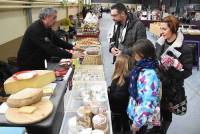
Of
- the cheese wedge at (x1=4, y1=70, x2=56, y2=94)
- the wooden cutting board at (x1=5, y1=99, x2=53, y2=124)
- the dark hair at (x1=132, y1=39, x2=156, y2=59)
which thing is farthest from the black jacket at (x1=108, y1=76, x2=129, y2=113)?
the wooden cutting board at (x1=5, y1=99, x2=53, y2=124)

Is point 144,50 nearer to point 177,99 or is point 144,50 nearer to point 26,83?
point 177,99

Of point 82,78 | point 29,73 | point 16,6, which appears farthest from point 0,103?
point 16,6

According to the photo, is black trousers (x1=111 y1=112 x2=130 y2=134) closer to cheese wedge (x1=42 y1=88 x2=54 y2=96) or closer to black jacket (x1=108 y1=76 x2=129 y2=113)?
black jacket (x1=108 y1=76 x2=129 y2=113)

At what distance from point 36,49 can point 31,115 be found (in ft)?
5.64

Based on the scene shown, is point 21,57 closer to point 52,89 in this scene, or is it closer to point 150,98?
point 52,89

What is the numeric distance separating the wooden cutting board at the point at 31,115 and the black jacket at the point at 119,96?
1170 mm

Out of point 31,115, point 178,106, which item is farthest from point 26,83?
point 178,106

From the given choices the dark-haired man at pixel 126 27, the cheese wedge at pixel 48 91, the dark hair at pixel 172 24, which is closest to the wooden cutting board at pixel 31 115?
the cheese wedge at pixel 48 91

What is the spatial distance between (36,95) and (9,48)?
110 inches

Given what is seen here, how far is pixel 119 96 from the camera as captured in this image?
2.66 meters

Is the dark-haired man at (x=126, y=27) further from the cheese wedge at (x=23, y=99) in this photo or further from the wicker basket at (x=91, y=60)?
the cheese wedge at (x=23, y=99)

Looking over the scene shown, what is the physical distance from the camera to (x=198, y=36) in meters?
7.87

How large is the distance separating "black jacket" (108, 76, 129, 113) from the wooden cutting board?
117 centimetres

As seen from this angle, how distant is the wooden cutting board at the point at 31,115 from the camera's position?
1452 millimetres
